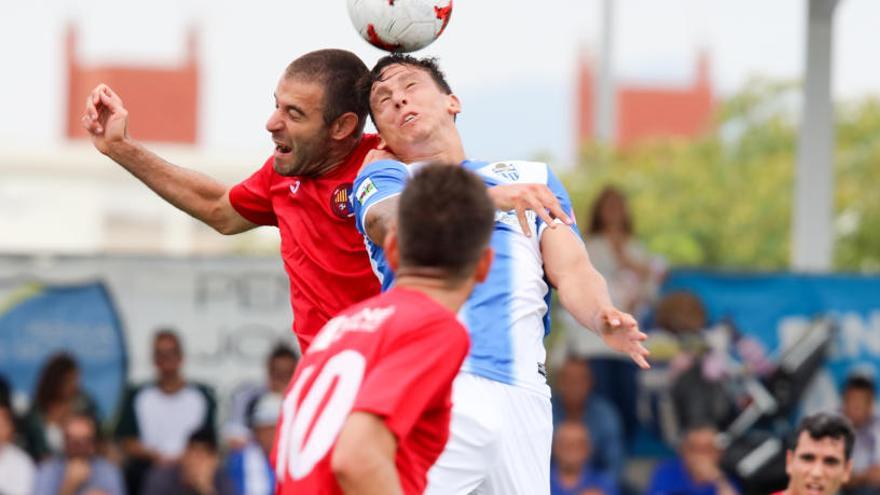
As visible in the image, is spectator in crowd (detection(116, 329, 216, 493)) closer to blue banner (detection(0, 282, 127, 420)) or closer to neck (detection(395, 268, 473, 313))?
blue banner (detection(0, 282, 127, 420))

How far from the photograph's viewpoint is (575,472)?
12.7m

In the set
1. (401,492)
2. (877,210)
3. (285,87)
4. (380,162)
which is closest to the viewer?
(401,492)

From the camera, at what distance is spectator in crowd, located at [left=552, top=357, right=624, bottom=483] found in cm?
1331

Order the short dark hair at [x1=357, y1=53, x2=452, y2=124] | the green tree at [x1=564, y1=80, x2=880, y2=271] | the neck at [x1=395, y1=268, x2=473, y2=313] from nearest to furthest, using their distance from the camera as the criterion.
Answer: the neck at [x1=395, y1=268, x2=473, y2=313] < the short dark hair at [x1=357, y1=53, x2=452, y2=124] < the green tree at [x1=564, y1=80, x2=880, y2=271]

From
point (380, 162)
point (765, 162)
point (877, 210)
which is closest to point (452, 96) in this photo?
point (380, 162)

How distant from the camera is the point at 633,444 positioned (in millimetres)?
14023

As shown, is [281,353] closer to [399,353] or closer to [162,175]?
[162,175]

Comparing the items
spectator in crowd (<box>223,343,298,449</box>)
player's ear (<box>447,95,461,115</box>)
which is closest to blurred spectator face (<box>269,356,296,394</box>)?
spectator in crowd (<box>223,343,298,449</box>)

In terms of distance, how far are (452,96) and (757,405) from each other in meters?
8.17

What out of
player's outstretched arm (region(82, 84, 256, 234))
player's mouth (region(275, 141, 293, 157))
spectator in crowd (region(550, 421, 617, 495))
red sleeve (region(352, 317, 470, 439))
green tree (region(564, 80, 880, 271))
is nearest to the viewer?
red sleeve (region(352, 317, 470, 439))

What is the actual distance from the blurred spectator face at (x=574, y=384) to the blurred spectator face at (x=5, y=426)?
4212 millimetres

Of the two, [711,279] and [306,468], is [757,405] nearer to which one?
[711,279]

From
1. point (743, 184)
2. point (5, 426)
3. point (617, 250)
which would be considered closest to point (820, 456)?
point (617, 250)

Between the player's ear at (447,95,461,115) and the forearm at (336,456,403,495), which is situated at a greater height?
the player's ear at (447,95,461,115)
